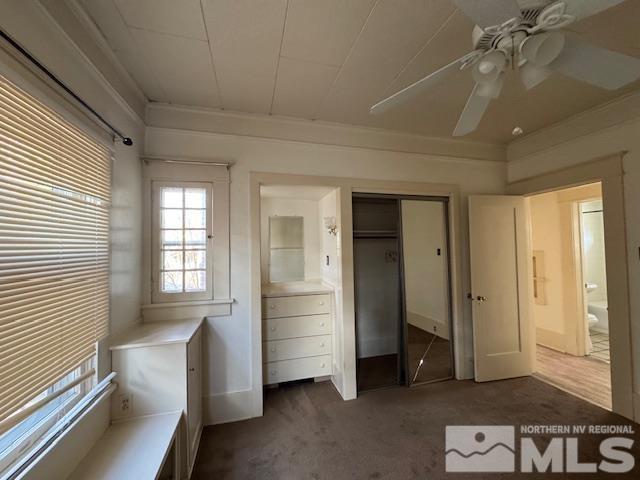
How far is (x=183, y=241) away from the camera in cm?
219

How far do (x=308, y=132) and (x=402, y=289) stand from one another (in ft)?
6.30

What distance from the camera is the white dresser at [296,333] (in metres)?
2.58

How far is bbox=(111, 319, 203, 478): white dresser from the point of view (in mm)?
1579

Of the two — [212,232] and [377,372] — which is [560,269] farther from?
[212,232]

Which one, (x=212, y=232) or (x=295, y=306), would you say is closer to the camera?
(x=212, y=232)

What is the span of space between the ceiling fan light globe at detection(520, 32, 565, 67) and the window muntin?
2.21 metres

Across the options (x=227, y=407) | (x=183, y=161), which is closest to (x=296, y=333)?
(x=227, y=407)

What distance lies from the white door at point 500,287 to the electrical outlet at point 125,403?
3172mm

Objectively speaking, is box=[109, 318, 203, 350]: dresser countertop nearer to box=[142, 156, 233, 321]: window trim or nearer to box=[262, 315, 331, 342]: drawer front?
box=[142, 156, 233, 321]: window trim

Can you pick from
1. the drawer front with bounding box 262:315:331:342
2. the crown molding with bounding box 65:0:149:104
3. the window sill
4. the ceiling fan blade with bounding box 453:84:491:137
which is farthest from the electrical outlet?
the ceiling fan blade with bounding box 453:84:491:137

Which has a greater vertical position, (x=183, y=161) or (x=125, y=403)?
(x=183, y=161)

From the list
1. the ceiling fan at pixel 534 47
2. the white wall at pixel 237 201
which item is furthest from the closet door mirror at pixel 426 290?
the ceiling fan at pixel 534 47

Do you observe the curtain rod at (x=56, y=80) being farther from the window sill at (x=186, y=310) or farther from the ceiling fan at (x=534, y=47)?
the ceiling fan at (x=534, y=47)

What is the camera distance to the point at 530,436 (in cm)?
200
